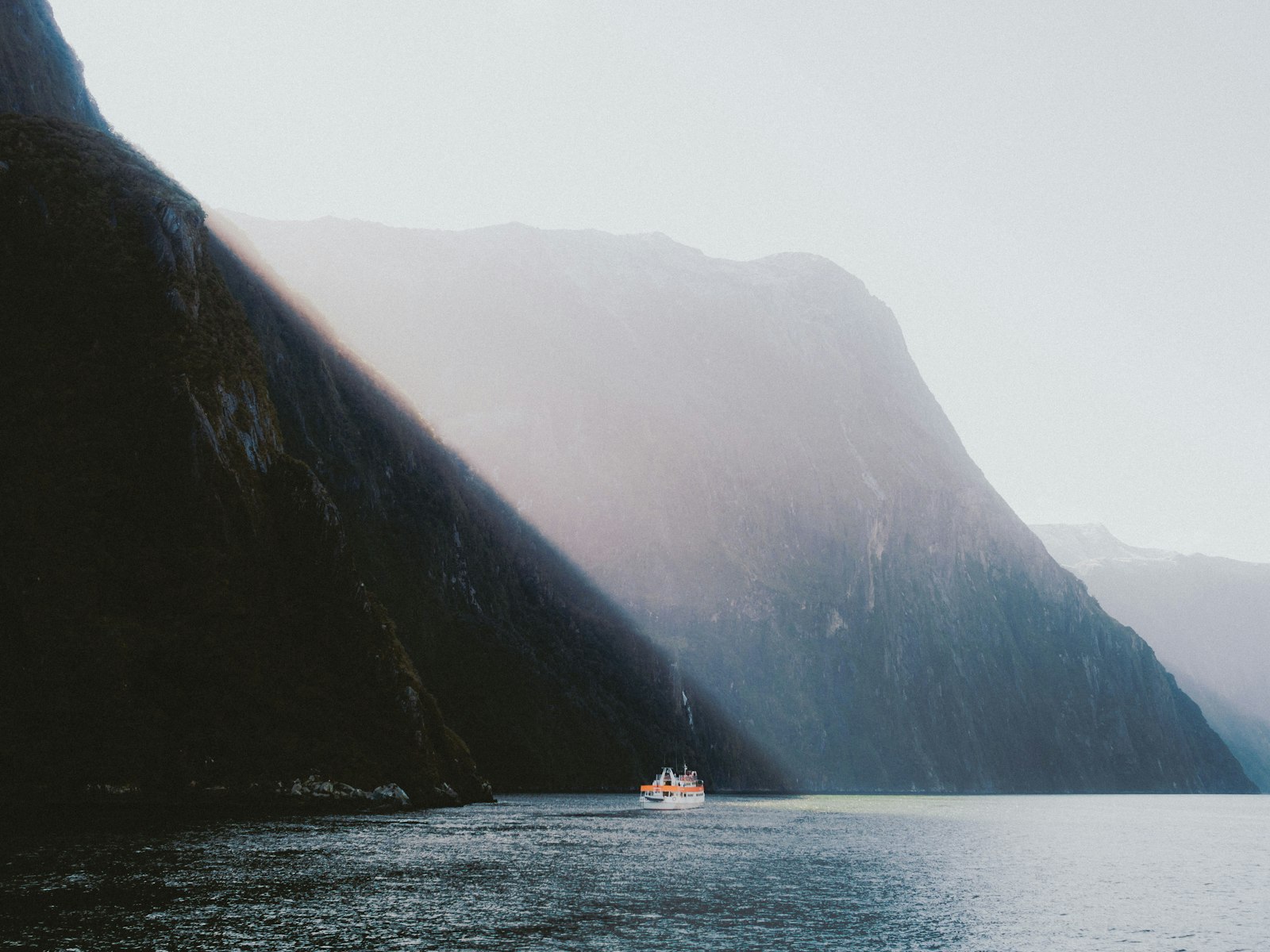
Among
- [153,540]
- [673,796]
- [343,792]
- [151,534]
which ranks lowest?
[673,796]

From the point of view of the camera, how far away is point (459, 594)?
170750 millimetres

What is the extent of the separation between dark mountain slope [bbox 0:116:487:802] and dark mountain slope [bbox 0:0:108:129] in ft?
38.1

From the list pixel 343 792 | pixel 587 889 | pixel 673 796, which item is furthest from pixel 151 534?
pixel 673 796

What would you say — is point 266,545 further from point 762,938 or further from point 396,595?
point 762,938

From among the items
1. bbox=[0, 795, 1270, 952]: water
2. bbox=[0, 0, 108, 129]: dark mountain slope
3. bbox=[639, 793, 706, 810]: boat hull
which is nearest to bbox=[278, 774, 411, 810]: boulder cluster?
bbox=[0, 795, 1270, 952]: water

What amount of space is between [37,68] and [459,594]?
3777 inches

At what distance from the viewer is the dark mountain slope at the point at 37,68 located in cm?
11925

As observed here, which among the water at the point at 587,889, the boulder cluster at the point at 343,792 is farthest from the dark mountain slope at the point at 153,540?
the water at the point at 587,889

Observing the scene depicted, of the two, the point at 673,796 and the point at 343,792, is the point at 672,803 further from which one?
the point at 343,792

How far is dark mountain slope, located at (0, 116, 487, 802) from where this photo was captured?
76750mm

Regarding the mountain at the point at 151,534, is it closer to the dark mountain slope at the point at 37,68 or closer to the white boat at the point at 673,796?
the dark mountain slope at the point at 37,68

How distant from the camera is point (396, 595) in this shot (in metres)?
155

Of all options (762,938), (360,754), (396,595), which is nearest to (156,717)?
(360,754)

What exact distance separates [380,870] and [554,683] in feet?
412
